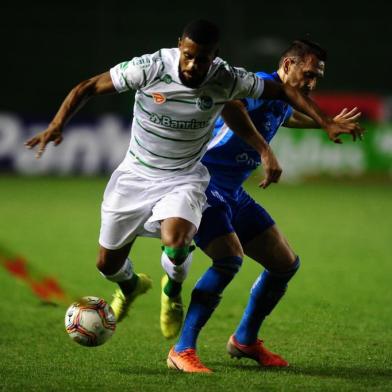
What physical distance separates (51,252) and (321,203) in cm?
704

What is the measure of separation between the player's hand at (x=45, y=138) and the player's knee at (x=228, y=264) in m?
1.30

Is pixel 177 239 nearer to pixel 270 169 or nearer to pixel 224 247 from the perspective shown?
pixel 224 247

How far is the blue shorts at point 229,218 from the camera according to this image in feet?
19.7

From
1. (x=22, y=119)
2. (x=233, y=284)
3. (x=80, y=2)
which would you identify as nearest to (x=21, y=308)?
(x=233, y=284)

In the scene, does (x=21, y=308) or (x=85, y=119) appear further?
(x=85, y=119)

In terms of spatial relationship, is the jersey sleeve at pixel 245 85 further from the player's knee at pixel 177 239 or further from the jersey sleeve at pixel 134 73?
the player's knee at pixel 177 239

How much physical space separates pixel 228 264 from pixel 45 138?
4.65 feet

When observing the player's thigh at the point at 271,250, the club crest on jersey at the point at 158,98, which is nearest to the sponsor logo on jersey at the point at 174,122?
the club crest on jersey at the point at 158,98

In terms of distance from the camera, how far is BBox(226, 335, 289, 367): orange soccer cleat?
611cm

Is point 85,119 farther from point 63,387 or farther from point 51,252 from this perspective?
point 63,387

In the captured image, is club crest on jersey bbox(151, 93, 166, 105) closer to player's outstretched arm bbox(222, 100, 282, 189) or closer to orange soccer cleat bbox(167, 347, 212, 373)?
player's outstretched arm bbox(222, 100, 282, 189)

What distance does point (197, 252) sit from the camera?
12.1 m

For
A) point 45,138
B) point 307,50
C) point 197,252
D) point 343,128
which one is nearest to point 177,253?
point 45,138

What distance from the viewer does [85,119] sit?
20.9 meters
